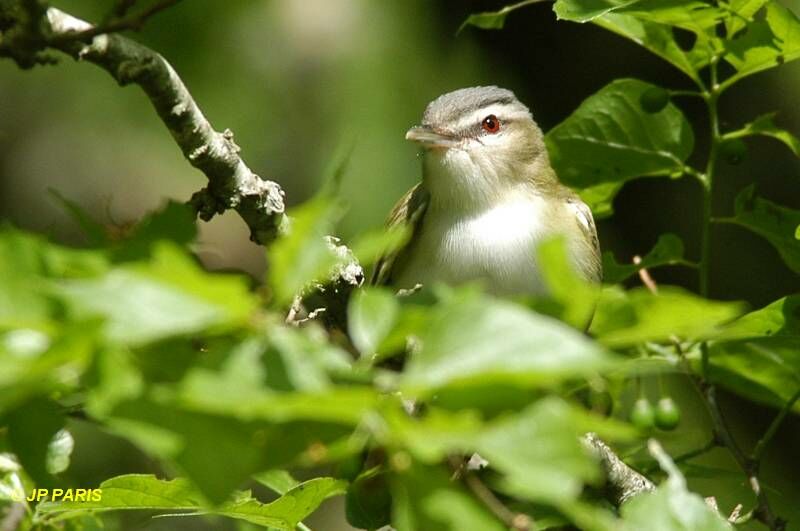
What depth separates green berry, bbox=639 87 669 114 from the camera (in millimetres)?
3125

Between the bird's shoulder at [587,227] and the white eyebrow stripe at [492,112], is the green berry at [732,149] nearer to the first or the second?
the bird's shoulder at [587,227]

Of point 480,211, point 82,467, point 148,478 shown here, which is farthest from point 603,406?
point 82,467

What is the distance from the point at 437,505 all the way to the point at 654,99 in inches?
84.9

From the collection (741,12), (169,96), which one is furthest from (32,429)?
(741,12)

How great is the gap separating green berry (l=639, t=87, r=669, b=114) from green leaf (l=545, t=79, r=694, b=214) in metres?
0.02

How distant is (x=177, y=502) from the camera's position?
204cm

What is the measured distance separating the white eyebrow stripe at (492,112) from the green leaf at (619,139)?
89cm

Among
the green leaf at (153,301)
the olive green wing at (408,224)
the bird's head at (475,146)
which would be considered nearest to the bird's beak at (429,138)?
the bird's head at (475,146)

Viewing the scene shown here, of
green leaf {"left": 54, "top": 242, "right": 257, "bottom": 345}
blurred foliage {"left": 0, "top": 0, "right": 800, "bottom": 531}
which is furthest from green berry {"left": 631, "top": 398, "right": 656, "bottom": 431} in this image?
green leaf {"left": 54, "top": 242, "right": 257, "bottom": 345}

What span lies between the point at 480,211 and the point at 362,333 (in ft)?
9.10

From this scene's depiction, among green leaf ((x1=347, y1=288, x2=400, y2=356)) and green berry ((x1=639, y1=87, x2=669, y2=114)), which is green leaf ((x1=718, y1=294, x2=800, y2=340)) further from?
green leaf ((x1=347, y1=288, x2=400, y2=356))

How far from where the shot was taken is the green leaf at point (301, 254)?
1.19m

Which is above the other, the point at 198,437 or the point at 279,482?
the point at 198,437

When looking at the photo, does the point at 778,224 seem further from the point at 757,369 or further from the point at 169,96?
the point at 169,96
